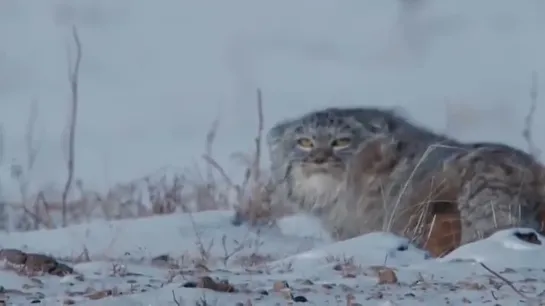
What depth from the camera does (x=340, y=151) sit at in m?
6.38

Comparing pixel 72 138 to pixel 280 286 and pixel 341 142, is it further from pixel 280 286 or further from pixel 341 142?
pixel 280 286

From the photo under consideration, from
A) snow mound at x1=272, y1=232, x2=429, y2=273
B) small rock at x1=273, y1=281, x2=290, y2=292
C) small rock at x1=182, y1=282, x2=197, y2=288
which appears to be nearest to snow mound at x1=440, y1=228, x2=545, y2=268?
snow mound at x1=272, y1=232, x2=429, y2=273

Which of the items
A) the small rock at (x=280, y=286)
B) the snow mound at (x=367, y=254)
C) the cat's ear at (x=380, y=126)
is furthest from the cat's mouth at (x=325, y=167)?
the small rock at (x=280, y=286)

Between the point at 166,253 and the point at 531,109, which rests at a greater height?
the point at 531,109

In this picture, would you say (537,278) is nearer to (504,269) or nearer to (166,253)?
(504,269)

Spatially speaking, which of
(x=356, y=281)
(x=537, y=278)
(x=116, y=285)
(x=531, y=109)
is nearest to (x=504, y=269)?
(x=537, y=278)

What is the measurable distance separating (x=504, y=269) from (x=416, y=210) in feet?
5.56

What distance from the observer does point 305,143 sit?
21.0 feet

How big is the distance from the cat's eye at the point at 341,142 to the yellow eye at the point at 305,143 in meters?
0.12

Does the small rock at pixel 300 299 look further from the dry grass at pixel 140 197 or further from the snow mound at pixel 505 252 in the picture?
the dry grass at pixel 140 197

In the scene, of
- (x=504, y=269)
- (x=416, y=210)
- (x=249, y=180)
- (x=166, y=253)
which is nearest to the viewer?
(x=504, y=269)

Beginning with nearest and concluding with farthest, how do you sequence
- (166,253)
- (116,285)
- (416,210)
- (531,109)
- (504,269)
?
(116,285)
(504,269)
(166,253)
(416,210)
(531,109)

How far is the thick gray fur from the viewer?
19.8ft

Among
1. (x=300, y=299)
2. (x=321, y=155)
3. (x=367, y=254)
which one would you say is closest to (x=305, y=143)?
(x=321, y=155)
